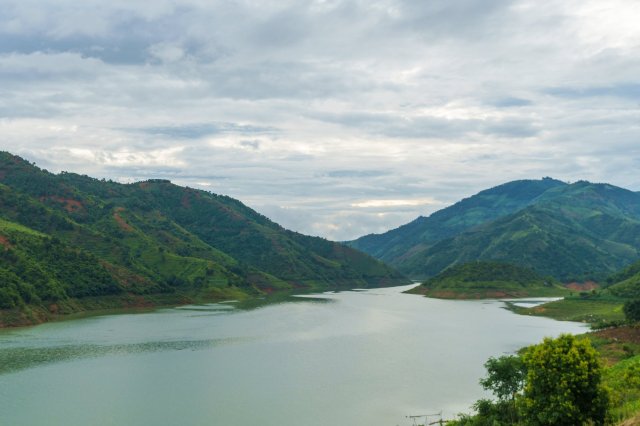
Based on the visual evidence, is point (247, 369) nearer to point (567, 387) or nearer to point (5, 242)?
point (567, 387)

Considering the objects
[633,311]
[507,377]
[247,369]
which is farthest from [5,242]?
[633,311]

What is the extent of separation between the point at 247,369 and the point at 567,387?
2293 inches

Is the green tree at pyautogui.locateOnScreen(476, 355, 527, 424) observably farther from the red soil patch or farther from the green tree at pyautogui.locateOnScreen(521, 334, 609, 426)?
the red soil patch

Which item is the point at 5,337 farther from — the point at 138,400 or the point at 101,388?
the point at 138,400

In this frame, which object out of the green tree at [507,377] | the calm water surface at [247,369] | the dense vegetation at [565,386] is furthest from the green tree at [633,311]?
the dense vegetation at [565,386]

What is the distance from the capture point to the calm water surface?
6419 centimetres

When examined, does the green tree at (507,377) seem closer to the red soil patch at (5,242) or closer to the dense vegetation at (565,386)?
the dense vegetation at (565,386)

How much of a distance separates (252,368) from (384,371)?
20.6m

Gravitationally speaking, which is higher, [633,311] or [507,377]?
[507,377]

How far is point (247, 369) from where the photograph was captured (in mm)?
88000

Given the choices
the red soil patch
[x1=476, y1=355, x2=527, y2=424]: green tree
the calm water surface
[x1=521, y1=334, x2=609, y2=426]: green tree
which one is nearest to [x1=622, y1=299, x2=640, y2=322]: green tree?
the calm water surface

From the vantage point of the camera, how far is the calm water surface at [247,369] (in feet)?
211

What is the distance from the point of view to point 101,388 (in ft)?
246

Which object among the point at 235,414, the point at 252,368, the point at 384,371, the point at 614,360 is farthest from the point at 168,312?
the point at 614,360
